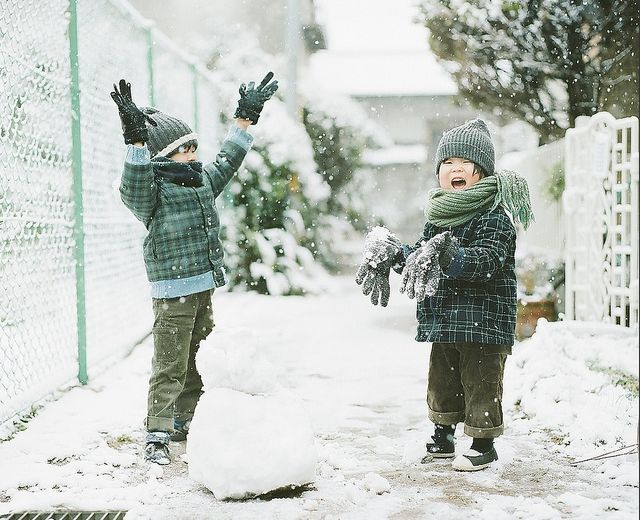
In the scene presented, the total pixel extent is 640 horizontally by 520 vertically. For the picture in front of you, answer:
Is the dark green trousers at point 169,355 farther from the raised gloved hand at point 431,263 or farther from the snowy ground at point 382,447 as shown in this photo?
the raised gloved hand at point 431,263

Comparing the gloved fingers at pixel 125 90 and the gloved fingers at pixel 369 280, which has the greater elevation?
the gloved fingers at pixel 125 90

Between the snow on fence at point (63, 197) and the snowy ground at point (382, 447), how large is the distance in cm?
27

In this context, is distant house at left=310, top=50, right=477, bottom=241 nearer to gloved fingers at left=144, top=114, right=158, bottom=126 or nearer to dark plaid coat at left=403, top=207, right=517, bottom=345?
gloved fingers at left=144, top=114, right=158, bottom=126

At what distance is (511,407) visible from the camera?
4562 mm

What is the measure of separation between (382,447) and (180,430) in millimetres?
977

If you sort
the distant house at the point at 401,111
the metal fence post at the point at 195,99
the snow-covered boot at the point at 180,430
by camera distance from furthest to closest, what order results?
the distant house at the point at 401,111 → the metal fence post at the point at 195,99 → the snow-covered boot at the point at 180,430

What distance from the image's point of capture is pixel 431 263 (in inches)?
129

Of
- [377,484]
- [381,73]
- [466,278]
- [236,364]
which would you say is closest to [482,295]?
[466,278]

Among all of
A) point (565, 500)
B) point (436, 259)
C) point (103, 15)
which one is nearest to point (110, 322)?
point (103, 15)

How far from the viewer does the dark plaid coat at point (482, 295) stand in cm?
339

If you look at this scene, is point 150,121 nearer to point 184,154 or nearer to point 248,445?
point 184,154

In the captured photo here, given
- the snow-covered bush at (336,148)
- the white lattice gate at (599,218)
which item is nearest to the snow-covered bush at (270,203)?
the snow-covered bush at (336,148)

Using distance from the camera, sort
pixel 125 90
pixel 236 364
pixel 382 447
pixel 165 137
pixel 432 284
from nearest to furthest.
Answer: pixel 236 364, pixel 432 284, pixel 125 90, pixel 165 137, pixel 382 447

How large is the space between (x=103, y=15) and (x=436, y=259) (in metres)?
3.56
